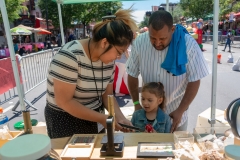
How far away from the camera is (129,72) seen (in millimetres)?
2014

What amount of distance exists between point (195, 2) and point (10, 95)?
96.7 ft

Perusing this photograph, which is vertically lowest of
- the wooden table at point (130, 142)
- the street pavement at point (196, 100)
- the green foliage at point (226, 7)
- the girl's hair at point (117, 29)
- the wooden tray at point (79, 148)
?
the street pavement at point (196, 100)

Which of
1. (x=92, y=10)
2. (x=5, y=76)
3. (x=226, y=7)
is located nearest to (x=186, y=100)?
(x=5, y=76)

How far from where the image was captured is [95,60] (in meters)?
1.41

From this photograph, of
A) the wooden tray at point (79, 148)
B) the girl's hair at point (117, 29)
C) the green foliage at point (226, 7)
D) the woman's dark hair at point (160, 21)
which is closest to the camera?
the wooden tray at point (79, 148)

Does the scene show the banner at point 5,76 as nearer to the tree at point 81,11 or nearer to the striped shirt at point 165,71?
the striped shirt at point 165,71

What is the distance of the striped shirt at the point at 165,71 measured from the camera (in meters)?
1.74

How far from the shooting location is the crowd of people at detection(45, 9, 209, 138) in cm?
129

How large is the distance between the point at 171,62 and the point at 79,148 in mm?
953

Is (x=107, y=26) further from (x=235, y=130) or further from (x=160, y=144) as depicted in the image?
(x=235, y=130)

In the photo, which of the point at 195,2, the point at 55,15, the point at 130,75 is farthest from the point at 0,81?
the point at 195,2

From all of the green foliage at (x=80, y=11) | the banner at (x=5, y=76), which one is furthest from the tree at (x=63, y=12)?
the banner at (x=5, y=76)

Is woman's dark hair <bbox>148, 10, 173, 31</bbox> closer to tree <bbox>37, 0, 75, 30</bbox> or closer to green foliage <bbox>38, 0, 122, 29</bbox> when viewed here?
green foliage <bbox>38, 0, 122, 29</bbox>

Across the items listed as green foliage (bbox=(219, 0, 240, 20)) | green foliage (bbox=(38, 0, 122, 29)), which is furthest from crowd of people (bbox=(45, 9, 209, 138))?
green foliage (bbox=(219, 0, 240, 20))
